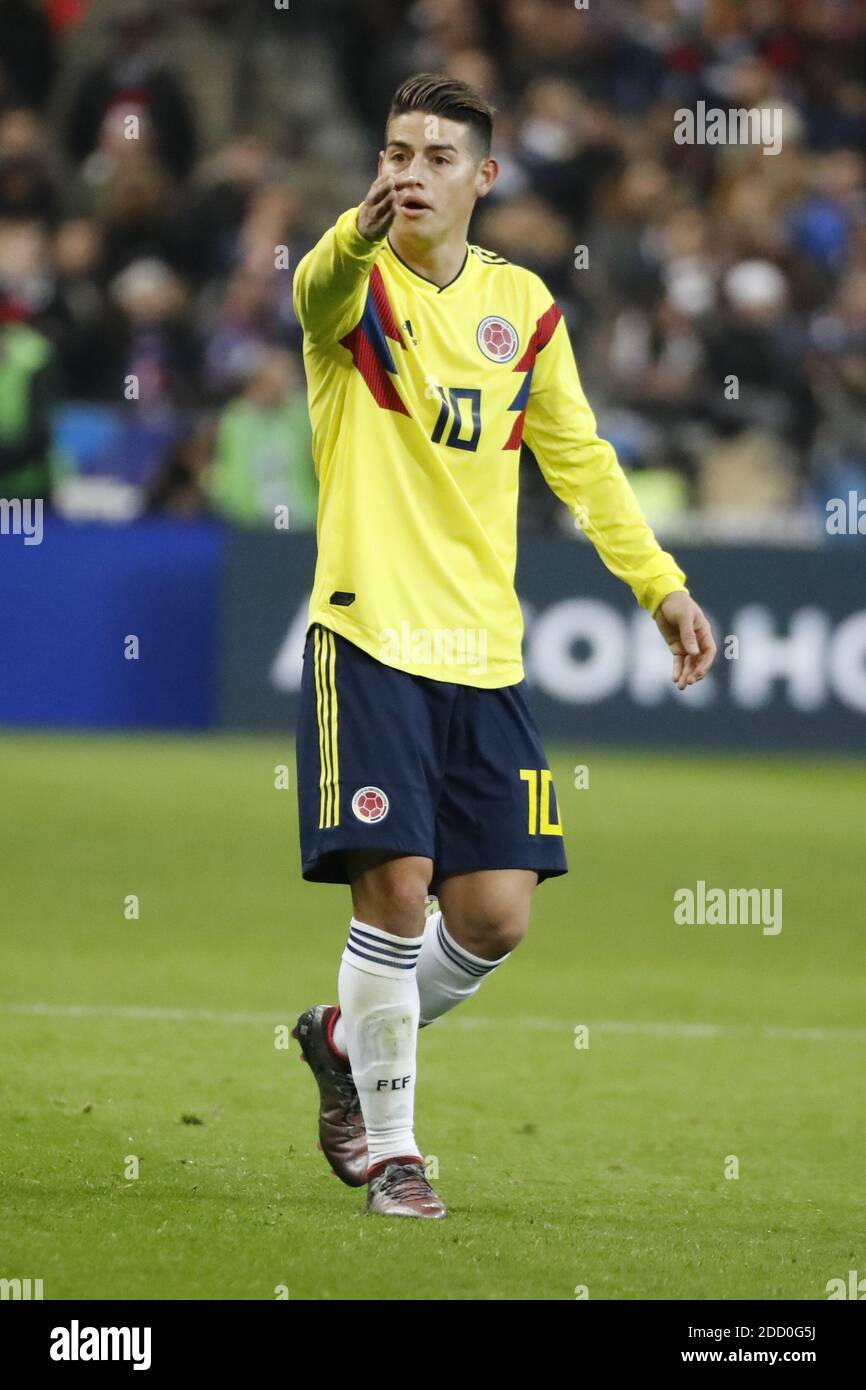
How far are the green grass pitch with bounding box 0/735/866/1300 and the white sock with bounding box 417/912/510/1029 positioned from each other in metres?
0.42

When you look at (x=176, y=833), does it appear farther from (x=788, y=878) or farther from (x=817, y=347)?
(x=817, y=347)

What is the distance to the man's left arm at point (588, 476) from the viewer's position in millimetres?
5508

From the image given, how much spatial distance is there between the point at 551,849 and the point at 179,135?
45.1 feet

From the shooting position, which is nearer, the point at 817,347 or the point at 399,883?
the point at 399,883

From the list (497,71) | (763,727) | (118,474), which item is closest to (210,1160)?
(763,727)

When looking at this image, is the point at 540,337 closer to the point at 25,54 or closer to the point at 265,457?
the point at 265,457

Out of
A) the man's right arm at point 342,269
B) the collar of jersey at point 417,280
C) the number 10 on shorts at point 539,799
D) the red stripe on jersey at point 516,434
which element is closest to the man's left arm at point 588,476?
the red stripe on jersey at point 516,434

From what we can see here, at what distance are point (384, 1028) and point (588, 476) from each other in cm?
138

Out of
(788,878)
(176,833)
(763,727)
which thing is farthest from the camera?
(763,727)

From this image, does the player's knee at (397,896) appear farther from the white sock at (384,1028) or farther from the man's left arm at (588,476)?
the man's left arm at (588,476)

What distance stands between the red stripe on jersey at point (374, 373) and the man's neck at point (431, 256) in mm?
254

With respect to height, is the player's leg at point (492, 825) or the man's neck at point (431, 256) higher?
the man's neck at point (431, 256)

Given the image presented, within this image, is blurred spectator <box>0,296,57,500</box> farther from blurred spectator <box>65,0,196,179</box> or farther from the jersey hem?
the jersey hem

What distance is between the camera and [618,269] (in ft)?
58.0
